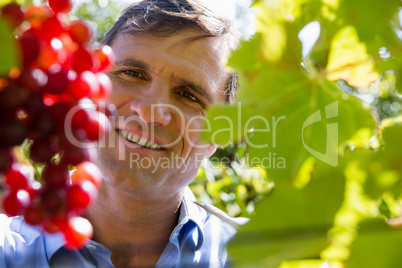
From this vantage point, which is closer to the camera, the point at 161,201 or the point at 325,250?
the point at 325,250

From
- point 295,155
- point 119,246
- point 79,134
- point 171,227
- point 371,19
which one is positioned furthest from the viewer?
point 171,227

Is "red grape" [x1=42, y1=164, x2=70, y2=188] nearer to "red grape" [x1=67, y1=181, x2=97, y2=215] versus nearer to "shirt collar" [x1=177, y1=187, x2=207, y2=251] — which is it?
"red grape" [x1=67, y1=181, x2=97, y2=215]

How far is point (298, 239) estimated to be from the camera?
17.2 inches

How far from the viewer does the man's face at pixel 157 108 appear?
1.36 metres

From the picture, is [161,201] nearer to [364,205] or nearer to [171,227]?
[171,227]

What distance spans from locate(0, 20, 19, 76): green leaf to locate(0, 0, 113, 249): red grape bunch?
0.05 ft

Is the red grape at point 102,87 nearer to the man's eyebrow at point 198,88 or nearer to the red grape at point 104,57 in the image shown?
the red grape at point 104,57

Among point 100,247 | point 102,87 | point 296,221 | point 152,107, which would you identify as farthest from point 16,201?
point 100,247

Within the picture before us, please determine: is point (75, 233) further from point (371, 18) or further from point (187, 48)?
point (187, 48)

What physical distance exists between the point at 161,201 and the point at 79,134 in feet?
4.78

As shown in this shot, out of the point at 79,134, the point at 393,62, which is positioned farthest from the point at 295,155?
the point at 79,134

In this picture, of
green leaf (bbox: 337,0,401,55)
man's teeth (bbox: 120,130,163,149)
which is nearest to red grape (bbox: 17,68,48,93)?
green leaf (bbox: 337,0,401,55)

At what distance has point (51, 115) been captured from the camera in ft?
1.17

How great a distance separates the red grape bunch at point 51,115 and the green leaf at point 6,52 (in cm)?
2
